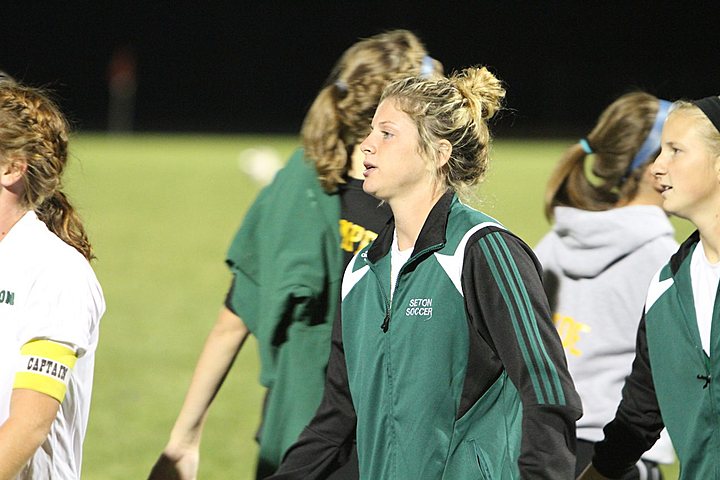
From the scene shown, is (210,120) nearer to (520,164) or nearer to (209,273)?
(520,164)

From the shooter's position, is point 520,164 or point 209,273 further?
point 520,164

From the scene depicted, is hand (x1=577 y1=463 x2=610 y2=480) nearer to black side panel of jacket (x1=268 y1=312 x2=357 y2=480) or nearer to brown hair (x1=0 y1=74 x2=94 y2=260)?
black side panel of jacket (x1=268 y1=312 x2=357 y2=480)

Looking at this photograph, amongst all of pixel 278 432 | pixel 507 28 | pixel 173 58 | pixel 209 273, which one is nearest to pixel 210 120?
pixel 173 58

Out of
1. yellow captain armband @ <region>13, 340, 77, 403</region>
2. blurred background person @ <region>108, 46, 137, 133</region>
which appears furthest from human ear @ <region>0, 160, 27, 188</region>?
blurred background person @ <region>108, 46, 137, 133</region>

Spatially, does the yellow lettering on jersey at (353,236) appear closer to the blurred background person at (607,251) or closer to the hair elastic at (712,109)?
the blurred background person at (607,251)

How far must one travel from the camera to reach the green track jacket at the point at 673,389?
279 centimetres

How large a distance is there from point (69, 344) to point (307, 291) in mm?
1140

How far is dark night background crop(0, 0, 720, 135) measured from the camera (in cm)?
4750

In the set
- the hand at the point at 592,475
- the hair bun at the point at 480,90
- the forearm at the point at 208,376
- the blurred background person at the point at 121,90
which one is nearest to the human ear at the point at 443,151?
→ the hair bun at the point at 480,90

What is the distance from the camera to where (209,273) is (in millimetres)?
13531

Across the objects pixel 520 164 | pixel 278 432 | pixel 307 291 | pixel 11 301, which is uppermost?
pixel 11 301

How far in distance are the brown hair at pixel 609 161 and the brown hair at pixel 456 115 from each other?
1270 mm

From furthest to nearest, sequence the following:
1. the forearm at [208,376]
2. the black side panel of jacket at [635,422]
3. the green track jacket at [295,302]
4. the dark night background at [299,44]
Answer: the dark night background at [299,44] < the forearm at [208,376] < the green track jacket at [295,302] < the black side panel of jacket at [635,422]

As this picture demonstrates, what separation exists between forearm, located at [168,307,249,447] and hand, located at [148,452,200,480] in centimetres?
4
